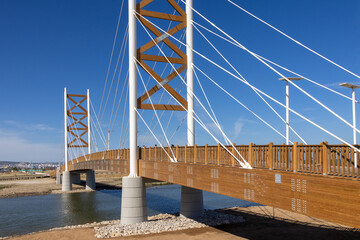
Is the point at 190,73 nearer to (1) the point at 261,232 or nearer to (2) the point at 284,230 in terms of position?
(1) the point at 261,232

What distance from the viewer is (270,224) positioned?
859 inches

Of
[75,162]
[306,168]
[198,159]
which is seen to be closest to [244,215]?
[198,159]

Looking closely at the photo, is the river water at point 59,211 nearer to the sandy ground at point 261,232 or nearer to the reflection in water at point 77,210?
the reflection in water at point 77,210

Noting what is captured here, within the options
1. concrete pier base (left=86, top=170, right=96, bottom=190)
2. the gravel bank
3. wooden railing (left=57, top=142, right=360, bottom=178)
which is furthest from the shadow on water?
concrete pier base (left=86, top=170, right=96, bottom=190)

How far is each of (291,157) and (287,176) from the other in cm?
59

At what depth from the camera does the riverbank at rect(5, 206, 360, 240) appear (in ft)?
61.7

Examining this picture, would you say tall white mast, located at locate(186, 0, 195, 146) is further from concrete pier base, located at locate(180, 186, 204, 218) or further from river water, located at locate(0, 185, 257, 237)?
river water, located at locate(0, 185, 257, 237)

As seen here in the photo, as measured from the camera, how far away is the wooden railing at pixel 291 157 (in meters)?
8.63

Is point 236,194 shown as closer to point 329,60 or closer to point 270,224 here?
point 329,60

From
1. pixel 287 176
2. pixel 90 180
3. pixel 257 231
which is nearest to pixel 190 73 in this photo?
pixel 257 231

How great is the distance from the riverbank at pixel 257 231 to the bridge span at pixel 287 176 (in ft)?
15.2

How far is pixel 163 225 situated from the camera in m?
21.2

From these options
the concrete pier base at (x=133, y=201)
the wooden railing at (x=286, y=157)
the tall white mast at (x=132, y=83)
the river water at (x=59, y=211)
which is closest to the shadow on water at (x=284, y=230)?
the concrete pier base at (x=133, y=201)

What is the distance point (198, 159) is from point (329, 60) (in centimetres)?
769
